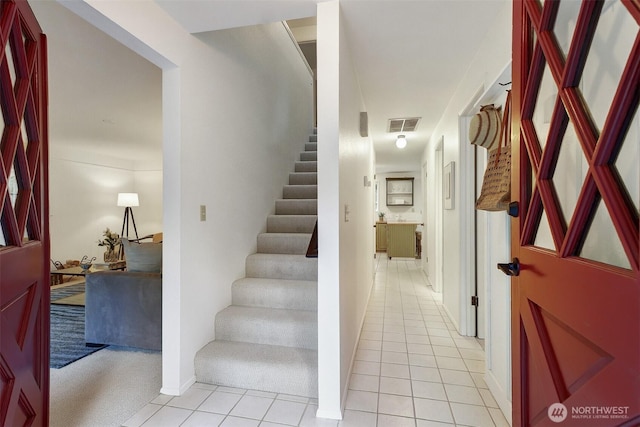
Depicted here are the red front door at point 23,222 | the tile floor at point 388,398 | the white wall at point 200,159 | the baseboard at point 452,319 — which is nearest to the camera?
the red front door at point 23,222

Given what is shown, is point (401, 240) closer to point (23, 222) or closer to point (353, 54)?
point (353, 54)

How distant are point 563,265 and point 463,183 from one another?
6.50 feet

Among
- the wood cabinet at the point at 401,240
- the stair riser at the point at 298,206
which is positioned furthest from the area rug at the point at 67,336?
the wood cabinet at the point at 401,240

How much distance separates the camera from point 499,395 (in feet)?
5.56

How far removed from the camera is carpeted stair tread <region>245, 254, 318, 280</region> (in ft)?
8.21

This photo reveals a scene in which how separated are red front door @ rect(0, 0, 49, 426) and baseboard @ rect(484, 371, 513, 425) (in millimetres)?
2074

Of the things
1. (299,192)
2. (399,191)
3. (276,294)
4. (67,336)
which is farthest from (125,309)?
(399,191)

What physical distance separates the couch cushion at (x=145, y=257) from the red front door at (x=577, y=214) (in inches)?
100

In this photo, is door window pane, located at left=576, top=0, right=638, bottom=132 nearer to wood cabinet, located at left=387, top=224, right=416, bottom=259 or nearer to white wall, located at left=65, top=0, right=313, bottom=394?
white wall, located at left=65, top=0, right=313, bottom=394

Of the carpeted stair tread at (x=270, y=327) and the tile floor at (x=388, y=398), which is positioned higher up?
the carpeted stair tread at (x=270, y=327)

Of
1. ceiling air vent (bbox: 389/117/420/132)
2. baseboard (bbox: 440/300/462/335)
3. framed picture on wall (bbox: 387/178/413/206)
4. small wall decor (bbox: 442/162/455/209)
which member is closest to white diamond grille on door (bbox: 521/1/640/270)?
small wall decor (bbox: 442/162/455/209)

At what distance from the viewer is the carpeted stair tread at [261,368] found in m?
1.79

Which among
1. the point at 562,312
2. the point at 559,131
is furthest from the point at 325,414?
the point at 559,131

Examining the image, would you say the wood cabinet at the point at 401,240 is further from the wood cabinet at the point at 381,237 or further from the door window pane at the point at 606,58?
the door window pane at the point at 606,58
